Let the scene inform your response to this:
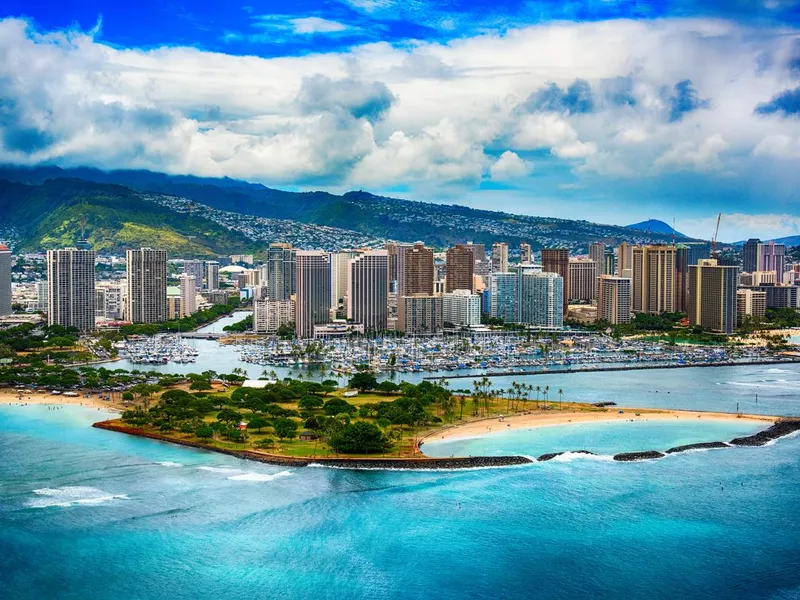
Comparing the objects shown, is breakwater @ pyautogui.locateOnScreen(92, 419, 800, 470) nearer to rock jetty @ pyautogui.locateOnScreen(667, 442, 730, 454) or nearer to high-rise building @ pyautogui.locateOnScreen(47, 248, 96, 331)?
rock jetty @ pyautogui.locateOnScreen(667, 442, 730, 454)

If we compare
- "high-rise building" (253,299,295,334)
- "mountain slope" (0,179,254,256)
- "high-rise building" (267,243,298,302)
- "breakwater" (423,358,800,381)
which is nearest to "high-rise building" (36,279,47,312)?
"high-rise building" (267,243,298,302)

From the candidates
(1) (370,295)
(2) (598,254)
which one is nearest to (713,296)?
(1) (370,295)

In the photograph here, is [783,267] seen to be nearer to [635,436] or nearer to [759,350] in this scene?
[759,350]

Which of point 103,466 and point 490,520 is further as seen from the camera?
point 103,466

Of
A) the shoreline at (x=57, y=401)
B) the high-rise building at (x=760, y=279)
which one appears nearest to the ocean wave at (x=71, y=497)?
the shoreline at (x=57, y=401)

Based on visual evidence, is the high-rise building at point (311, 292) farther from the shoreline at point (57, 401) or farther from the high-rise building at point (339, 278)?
the shoreline at point (57, 401)

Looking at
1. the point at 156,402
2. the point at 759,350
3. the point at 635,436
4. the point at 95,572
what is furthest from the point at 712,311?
the point at 95,572
